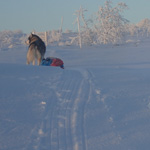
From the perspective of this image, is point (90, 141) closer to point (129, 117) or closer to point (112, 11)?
point (129, 117)

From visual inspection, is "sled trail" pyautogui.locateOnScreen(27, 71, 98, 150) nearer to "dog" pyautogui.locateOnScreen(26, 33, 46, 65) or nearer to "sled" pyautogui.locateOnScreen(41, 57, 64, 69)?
"sled" pyautogui.locateOnScreen(41, 57, 64, 69)

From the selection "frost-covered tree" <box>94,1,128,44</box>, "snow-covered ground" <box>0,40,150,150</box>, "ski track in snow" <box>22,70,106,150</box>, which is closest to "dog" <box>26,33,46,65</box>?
A: "snow-covered ground" <box>0,40,150,150</box>

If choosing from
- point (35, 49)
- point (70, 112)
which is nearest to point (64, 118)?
point (70, 112)

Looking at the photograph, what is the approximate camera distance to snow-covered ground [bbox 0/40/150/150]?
4332mm

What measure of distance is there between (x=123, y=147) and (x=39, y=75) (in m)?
3.75

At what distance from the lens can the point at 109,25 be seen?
41812 mm

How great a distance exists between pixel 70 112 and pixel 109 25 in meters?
37.7

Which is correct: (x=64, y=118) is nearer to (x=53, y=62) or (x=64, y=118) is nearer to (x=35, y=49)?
(x=53, y=62)

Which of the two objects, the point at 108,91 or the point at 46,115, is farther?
the point at 108,91

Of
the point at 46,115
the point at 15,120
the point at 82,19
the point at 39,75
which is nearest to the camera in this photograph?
the point at 15,120

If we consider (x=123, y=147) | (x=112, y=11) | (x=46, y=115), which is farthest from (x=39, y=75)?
(x=112, y=11)

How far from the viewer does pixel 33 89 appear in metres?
6.34

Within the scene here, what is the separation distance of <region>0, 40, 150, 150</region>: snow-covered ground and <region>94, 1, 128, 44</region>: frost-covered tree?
34.5m

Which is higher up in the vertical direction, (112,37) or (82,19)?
(82,19)
